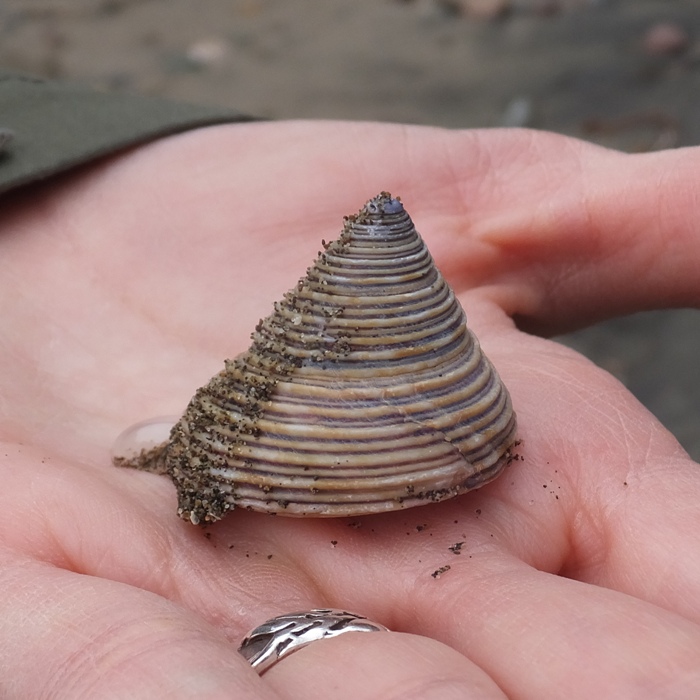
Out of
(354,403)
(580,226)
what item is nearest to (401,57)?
(580,226)

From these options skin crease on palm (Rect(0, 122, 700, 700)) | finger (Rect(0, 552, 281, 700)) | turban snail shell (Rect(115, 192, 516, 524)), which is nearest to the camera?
finger (Rect(0, 552, 281, 700))

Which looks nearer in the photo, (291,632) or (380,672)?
(380,672)

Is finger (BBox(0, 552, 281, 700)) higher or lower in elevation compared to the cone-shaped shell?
lower

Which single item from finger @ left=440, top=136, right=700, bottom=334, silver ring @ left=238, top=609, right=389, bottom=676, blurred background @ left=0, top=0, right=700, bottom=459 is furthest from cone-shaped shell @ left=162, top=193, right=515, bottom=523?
blurred background @ left=0, top=0, right=700, bottom=459

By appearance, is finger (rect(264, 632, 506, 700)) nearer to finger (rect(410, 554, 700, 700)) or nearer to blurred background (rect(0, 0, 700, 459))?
finger (rect(410, 554, 700, 700))

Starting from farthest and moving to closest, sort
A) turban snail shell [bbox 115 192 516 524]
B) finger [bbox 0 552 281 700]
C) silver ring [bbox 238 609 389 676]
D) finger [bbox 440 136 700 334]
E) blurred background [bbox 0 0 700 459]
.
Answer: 1. blurred background [bbox 0 0 700 459]
2. finger [bbox 440 136 700 334]
3. turban snail shell [bbox 115 192 516 524]
4. silver ring [bbox 238 609 389 676]
5. finger [bbox 0 552 281 700]

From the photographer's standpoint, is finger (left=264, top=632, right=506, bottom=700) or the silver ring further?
the silver ring

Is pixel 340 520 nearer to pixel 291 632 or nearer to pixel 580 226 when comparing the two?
pixel 291 632
